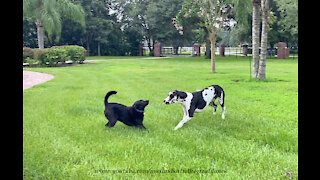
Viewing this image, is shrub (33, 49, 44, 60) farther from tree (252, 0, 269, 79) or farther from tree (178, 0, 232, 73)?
tree (252, 0, 269, 79)

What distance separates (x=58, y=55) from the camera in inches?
884

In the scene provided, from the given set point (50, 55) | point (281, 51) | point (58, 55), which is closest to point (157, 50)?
point (281, 51)

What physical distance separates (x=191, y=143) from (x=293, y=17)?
28453 mm

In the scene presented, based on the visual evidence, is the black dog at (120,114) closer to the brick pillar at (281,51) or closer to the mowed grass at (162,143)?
the mowed grass at (162,143)

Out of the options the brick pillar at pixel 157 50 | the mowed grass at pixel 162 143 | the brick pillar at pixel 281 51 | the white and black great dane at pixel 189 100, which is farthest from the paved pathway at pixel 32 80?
the brick pillar at pixel 157 50

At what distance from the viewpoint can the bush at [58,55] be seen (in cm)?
2170

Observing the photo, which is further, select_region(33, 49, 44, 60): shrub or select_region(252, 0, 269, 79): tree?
select_region(33, 49, 44, 60): shrub

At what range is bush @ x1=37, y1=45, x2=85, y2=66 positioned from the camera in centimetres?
2170

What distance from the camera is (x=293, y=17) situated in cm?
2848

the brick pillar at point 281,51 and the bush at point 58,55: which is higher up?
the brick pillar at point 281,51

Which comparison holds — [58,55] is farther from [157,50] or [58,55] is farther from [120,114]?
[157,50]

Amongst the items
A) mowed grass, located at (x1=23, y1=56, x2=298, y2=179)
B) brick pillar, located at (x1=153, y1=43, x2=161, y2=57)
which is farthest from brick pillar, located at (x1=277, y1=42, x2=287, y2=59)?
mowed grass, located at (x1=23, y1=56, x2=298, y2=179)

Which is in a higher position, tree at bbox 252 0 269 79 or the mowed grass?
tree at bbox 252 0 269 79

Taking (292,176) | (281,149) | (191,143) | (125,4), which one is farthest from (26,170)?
(125,4)
